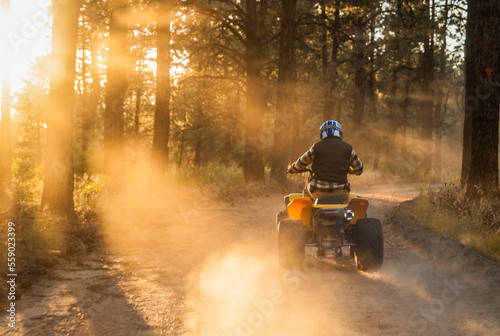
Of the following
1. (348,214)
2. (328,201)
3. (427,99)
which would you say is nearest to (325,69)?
(427,99)

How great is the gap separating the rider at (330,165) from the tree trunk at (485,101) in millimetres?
4088

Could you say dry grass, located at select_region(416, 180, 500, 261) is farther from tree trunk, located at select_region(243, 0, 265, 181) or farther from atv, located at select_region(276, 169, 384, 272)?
tree trunk, located at select_region(243, 0, 265, 181)

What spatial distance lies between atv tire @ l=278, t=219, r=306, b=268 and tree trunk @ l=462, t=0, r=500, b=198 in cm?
488

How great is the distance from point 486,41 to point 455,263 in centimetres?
532

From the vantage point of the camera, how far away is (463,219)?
28.7 ft

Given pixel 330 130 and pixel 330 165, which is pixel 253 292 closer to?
pixel 330 165

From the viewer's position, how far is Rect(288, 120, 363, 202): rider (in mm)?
6957

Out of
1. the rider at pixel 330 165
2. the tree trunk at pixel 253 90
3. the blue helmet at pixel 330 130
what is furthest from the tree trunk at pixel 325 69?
the rider at pixel 330 165

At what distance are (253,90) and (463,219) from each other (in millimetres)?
12391

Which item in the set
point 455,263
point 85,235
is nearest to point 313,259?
point 455,263

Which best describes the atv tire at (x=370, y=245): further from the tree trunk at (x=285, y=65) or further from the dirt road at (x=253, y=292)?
the tree trunk at (x=285, y=65)

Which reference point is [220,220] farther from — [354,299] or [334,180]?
[354,299]

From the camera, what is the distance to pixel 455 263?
7.05 metres

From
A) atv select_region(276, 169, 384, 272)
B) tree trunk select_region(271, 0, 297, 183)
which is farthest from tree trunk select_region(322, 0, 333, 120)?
atv select_region(276, 169, 384, 272)
